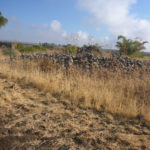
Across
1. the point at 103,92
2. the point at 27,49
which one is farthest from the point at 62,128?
the point at 27,49

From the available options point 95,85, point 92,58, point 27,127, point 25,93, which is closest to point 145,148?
point 27,127

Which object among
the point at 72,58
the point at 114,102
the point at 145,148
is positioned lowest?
the point at 145,148

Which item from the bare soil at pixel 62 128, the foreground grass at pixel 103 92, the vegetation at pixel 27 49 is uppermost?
the vegetation at pixel 27 49

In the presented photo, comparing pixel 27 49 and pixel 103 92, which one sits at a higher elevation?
pixel 27 49

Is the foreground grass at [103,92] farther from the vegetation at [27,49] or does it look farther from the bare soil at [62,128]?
the vegetation at [27,49]

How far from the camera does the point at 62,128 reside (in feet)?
7.73

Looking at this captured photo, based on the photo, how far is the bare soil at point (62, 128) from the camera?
1960mm

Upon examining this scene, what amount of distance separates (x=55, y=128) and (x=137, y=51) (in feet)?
50.1

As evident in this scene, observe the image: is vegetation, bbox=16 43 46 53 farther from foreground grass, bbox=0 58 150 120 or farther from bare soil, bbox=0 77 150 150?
bare soil, bbox=0 77 150 150

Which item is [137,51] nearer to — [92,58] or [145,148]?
[92,58]

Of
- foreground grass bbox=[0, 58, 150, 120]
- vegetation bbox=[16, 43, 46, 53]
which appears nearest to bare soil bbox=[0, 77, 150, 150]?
foreground grass bbox=[0, 58, 150, 120]

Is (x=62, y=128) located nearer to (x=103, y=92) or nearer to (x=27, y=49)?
(x=103, y=92)

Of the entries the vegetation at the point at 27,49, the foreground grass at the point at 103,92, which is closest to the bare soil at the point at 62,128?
the foreground grass at the point at 103,92

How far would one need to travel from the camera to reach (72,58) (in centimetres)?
777
